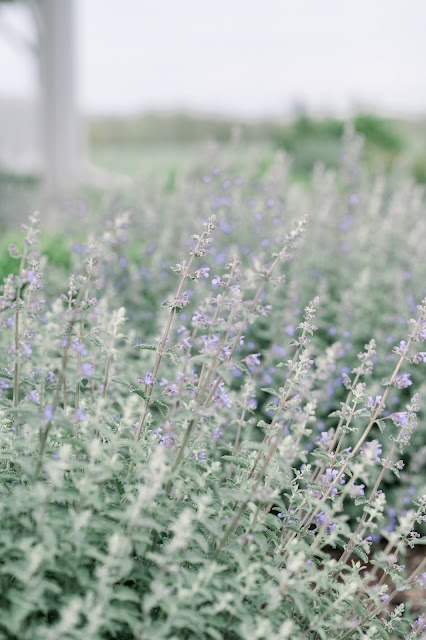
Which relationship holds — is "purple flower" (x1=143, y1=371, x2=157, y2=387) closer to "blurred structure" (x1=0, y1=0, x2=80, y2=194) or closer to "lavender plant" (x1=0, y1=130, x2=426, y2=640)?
"lavender plant" (x1=0, y1=130, x2=426, y2=640)

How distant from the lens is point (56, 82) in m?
15.0

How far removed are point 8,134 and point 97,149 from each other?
1171 centimetres

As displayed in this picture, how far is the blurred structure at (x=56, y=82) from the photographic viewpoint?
1464 centimetres

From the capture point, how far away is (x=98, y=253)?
221 centimetres

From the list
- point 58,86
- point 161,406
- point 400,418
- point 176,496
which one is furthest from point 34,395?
point 58,86

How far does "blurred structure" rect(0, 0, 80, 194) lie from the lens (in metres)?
14.6

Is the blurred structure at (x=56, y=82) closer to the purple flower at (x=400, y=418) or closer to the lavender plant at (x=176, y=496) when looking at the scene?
the lavender plant at (x=176, y=496)

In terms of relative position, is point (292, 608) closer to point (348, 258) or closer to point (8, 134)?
point (348, 258)

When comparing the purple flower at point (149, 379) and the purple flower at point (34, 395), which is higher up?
the purple flower at point (149, 379)

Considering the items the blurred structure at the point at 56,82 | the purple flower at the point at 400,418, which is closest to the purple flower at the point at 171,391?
the purple flower at the point at 400,418

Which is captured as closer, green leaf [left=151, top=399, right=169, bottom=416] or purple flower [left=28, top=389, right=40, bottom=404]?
purple flower [left=28, top=389, right=40, bottom=404]

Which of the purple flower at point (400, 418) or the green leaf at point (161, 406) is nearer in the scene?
the purple flower at point (400, 418)

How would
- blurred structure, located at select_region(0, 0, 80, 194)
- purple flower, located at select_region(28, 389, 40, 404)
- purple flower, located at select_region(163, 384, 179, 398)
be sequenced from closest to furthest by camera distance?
purple flower, located at select_region(28, 389, 40, 404), purple flower, located at select_region(163, 384, 179, 398), blurred structure, located at select_region(0, 0, 80, 194)

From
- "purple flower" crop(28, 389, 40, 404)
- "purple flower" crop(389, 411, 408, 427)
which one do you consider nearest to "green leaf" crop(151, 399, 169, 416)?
"purple flower" crop(28, 389, 40, 404)
